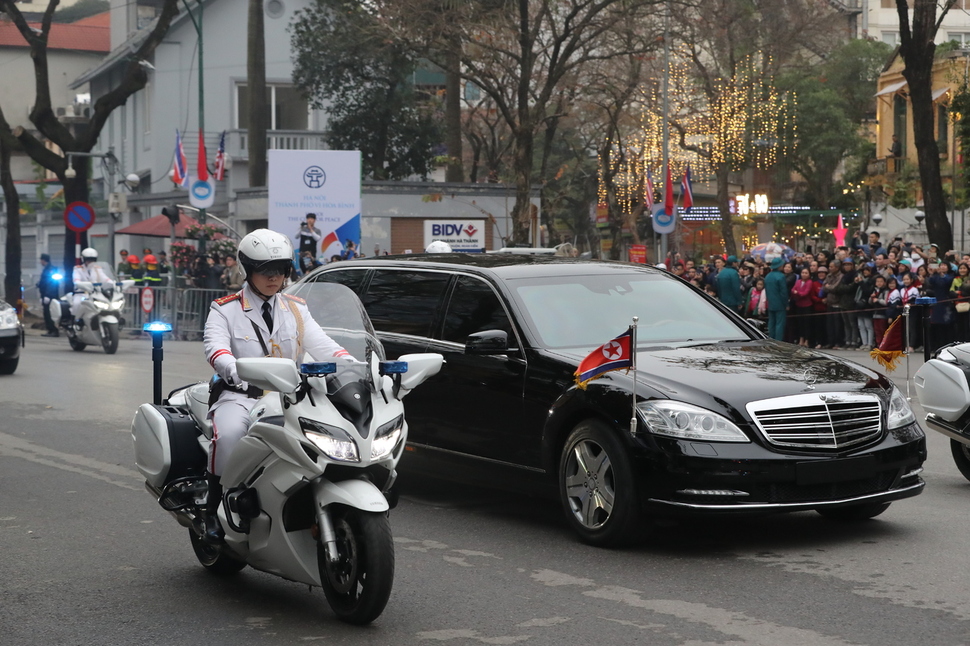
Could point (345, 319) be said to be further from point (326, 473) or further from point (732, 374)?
point (732, 374)

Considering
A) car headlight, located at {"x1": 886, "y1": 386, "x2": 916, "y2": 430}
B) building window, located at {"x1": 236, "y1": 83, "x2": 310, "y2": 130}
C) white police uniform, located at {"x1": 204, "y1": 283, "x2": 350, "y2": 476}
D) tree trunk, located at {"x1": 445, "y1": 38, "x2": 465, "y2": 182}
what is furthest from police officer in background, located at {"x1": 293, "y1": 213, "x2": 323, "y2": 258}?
building window, located at {"x1": 236, "y1": 83, "x2": 310, "y2": 130}

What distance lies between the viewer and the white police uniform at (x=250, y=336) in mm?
6086

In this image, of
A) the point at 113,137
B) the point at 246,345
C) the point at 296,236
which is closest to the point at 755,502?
the point at 246,345

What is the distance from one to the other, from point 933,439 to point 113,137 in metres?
47.3

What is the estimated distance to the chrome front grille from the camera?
6.99m

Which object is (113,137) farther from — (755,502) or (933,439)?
(755,502)

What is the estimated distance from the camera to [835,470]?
7023 mm

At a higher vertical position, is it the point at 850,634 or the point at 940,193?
the point at 940,193

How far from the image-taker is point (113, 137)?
54750 mm

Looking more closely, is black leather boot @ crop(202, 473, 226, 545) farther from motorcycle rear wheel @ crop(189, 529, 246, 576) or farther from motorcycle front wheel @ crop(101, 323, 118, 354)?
motorcycle front wheel @ crop(101, 323, 118, 354)

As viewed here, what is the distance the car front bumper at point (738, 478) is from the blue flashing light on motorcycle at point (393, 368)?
1.80m

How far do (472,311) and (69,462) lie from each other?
405 centimetres

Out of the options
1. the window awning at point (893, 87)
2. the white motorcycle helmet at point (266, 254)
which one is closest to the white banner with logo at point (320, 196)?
the white motorcycle helmet at point (266, 254)

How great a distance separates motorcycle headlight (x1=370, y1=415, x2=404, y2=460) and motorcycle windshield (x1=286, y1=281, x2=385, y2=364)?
302mm
